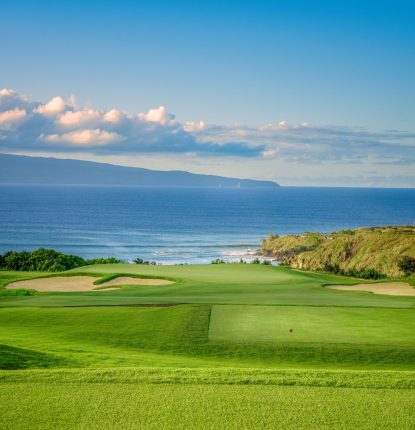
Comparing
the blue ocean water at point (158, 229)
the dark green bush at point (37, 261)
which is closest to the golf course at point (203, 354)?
the dark green bush at point (37, 261)

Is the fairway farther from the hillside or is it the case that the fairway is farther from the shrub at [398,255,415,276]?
the shrub at [398,255,415,276]

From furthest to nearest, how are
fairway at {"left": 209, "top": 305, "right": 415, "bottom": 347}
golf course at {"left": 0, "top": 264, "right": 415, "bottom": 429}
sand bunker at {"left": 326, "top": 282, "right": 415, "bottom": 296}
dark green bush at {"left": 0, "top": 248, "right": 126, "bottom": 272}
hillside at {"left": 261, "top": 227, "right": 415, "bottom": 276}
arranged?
hillside at {"left": 261, "top": 227, "right": 415, "bottom": 276} < dark green bush at {"left": 0, "top": 248, "right": 126, "bottom": 272} < sand bunker at {"left": 326, "top": 282, "right": 415, "bottom": 296} < fairway at {"left": 209, "top": 305, "right": 415, "bottom": 347} < golf course at {"left": 0, "top": 264, "right": 415, "bottom": 429}

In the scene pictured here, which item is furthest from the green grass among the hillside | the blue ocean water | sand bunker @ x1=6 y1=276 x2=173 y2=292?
the blue ocean water

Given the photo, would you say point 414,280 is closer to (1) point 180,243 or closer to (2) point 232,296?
(2) point 232,296

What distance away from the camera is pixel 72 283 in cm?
2892

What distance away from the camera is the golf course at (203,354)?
7629mm

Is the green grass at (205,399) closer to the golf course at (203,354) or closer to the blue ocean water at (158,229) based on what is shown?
the golf course at (203,354)

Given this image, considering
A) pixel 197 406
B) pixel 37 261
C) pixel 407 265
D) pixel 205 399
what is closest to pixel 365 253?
pixel 407 265

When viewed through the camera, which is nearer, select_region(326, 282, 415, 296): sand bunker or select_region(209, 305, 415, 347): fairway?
select_region(209, 305, 415, 347): fairway

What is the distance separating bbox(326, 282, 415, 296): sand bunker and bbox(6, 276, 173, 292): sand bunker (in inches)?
298

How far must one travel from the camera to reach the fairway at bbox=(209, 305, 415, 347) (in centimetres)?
1494

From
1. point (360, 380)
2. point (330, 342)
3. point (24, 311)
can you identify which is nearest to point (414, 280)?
point (330, 342)

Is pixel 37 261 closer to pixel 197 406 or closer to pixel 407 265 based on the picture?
pixel 407 265

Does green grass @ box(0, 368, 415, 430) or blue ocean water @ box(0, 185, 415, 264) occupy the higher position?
green grass @ box(0, 368, 415, 430)
